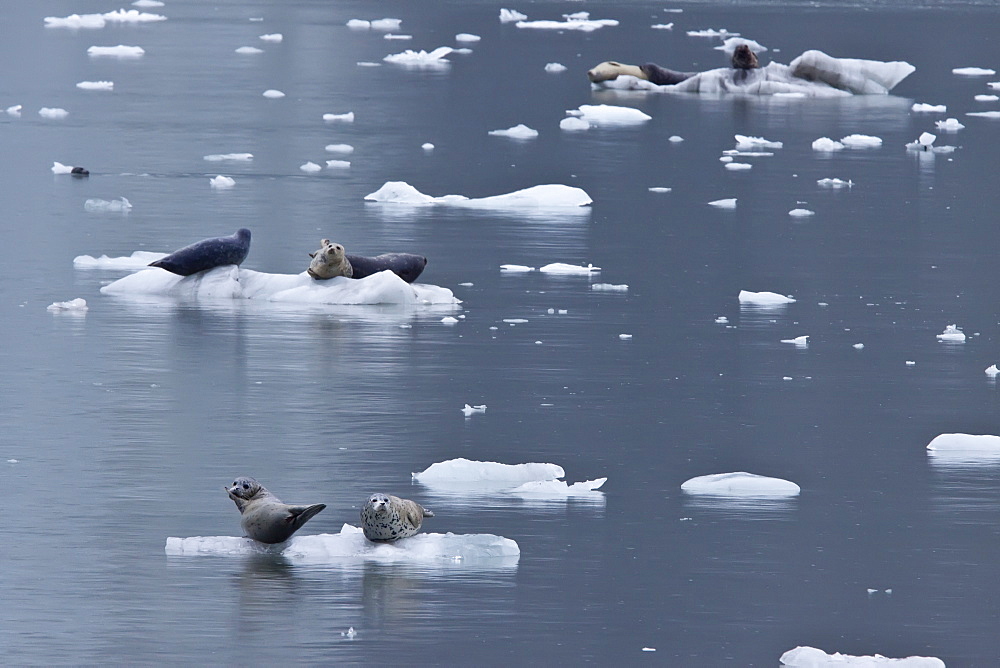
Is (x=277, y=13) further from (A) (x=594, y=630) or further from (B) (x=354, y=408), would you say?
(A) (x=594, y=630)

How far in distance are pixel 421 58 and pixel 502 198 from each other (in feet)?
55.3

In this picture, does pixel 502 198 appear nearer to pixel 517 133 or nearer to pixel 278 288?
pixel 278 288

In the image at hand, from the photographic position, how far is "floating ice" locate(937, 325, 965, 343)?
11.5 meters

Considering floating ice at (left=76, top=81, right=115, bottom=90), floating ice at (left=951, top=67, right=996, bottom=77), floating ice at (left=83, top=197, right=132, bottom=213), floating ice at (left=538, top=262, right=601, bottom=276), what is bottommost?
floating ice at (left=538, top=262, right=601, bottom=276)

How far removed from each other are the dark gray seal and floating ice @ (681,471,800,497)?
16.3ft

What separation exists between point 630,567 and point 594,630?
2.41 feet

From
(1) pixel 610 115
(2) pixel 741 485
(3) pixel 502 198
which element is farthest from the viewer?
(1) pixel 610 115

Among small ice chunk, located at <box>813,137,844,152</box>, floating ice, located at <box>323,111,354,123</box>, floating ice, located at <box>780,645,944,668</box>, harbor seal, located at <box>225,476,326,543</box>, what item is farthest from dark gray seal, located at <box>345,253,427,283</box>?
floating ice, located at <box>323,111,354,123</box>

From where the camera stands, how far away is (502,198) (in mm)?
17078

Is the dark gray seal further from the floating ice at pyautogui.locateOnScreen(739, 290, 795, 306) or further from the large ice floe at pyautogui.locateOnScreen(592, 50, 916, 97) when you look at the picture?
the large ice floe at pyautogui.locateOnScreen(592, 50, 916, 97)

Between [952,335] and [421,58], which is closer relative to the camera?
[952,335]

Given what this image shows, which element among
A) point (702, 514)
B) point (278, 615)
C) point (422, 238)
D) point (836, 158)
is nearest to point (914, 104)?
point (836, 158)

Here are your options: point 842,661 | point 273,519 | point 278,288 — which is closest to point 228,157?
point 278,288

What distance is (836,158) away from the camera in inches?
822
